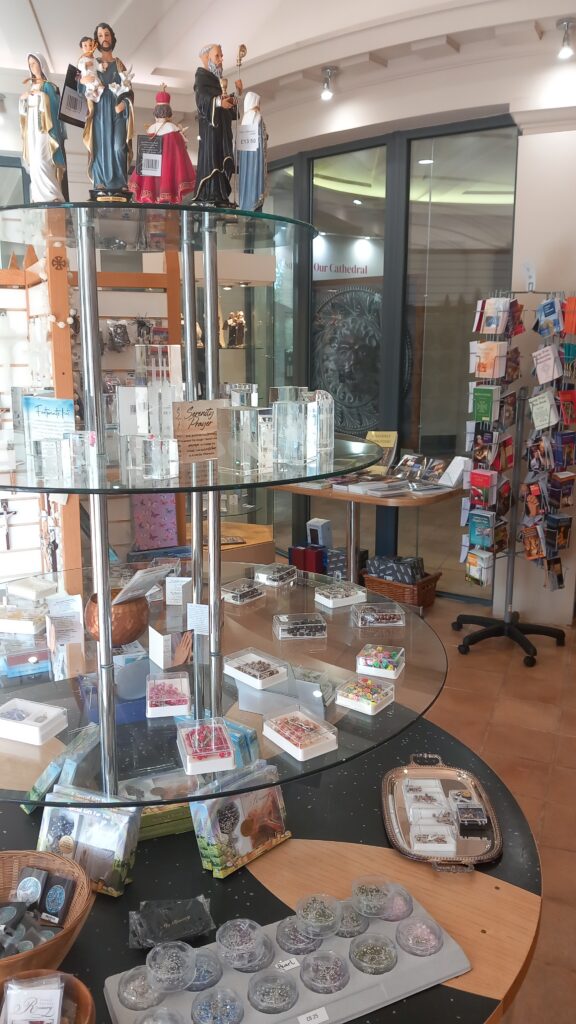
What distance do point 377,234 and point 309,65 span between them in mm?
1168

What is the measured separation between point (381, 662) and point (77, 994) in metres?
0.82

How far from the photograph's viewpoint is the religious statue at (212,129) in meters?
1.57

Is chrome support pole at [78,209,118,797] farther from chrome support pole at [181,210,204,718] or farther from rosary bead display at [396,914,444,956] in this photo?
rosary bead display at [396,914,444,956]

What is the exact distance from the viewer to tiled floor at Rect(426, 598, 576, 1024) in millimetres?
2227

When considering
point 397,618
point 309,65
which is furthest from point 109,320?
point 397,618

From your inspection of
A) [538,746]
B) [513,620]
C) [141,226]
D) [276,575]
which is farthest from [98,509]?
[513,620]

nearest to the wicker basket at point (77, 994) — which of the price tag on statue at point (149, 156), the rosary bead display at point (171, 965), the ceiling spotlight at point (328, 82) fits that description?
the rosary bead display at point (171, 965)

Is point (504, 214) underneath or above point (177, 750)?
above

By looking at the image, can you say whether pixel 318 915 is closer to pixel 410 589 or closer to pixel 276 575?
pixel 276 575

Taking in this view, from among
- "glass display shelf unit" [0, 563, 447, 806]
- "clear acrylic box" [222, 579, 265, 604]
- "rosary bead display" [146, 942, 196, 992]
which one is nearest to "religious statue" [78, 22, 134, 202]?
"glass display shelf unit" [0, 563, 447, 806]

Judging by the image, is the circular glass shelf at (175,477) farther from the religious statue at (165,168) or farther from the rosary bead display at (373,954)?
the rosary bead display at (373,954)

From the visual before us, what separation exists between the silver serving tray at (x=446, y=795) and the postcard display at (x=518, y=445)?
2.59 metres

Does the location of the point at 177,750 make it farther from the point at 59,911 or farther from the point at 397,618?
the point at 397,618

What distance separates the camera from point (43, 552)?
4.33m
